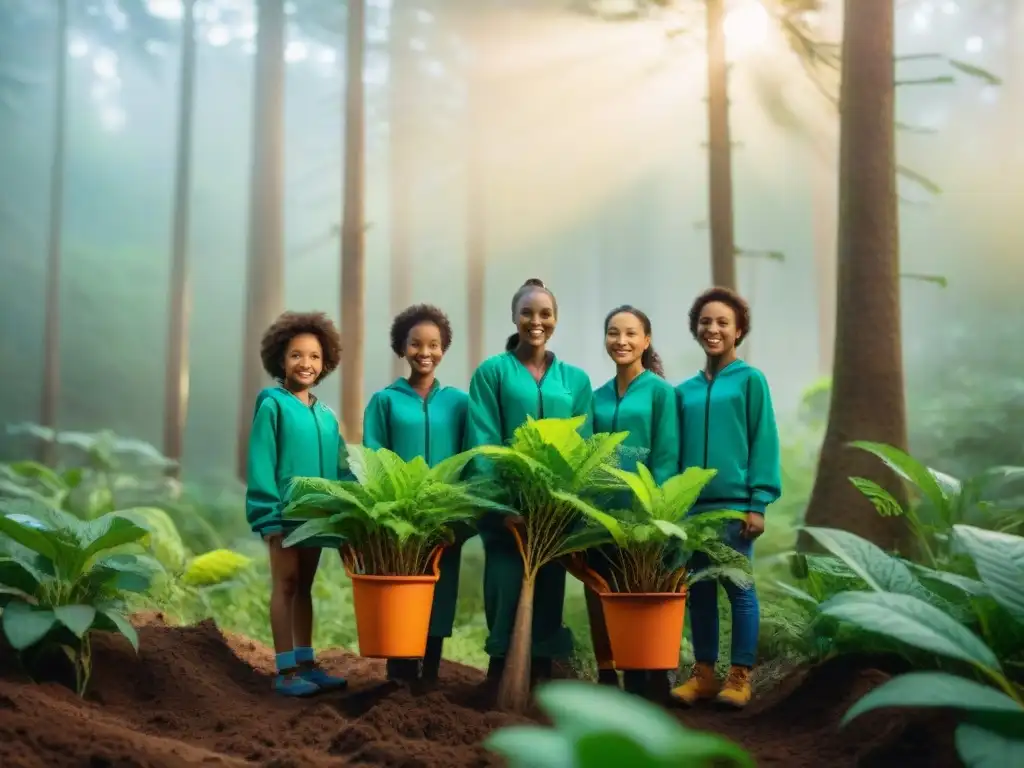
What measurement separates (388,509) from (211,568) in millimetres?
3518

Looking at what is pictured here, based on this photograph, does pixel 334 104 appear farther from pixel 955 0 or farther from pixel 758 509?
pixel 758 509

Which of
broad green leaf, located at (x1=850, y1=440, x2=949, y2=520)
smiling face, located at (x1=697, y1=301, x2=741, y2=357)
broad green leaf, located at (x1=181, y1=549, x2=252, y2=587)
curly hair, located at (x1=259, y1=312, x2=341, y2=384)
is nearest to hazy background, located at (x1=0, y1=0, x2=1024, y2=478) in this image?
broad green leaf, located at (x1=181, y1=549, x2=252, y2=587)

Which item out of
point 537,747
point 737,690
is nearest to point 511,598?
point 737,690

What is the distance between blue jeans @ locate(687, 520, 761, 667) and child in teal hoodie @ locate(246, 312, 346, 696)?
1.60 m

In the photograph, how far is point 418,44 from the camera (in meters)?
15.6

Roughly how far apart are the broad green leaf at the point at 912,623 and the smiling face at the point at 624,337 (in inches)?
63.9

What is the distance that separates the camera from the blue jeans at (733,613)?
3.73 m

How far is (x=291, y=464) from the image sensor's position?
3.96 meters

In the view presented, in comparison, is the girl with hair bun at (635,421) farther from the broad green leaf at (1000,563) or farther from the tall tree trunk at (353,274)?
the tall tree trunk at (353,274)

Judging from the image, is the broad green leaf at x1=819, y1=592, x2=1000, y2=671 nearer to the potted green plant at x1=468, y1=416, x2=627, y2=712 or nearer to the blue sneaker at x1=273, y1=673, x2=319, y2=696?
the potted green plant at x1=468, y1=416, x2=627, y2=712

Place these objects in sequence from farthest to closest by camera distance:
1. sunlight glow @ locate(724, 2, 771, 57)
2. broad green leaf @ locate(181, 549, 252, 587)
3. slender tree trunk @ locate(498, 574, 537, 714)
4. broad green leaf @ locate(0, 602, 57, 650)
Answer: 1. sunlight glow @ locate(724, 2, 771, 57)
2. broad green leaf @ locate(181, 549, 252, 587)
3. slender tree trunk @ locate(498, 574, 537, 714)
4. broad green leaf @ locate(0, 602, 57, 650)

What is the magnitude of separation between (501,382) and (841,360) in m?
2.86

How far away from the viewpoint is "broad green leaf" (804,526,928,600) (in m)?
2.97

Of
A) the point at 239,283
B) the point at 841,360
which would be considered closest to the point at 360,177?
the point at 841,360
